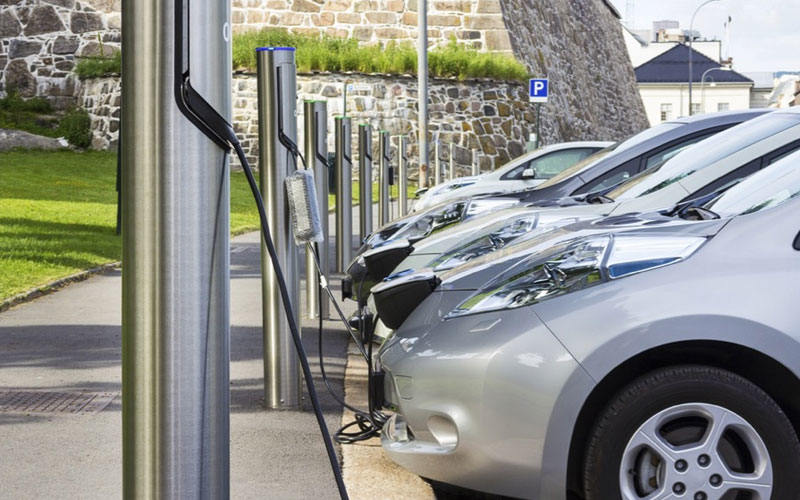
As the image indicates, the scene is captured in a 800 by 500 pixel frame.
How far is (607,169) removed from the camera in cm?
843

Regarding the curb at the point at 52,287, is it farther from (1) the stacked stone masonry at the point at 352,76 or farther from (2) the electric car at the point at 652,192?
(1) the stacked stone masonry at the point at 352,76

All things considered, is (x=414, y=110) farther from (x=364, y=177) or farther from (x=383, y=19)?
(x=364, y=177)

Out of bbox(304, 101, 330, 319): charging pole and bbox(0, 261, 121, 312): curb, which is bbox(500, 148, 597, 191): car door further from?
bbox(304, 101, 330, 319): charging pole

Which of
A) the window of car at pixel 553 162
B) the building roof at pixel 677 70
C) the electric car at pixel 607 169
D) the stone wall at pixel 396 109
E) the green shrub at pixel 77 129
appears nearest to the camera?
the electric car at pixel 607 169

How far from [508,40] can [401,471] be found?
1233 inches

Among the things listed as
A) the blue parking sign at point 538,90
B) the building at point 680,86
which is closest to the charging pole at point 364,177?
the blue parking sign at point 538,90

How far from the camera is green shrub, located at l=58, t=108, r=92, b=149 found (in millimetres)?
32562

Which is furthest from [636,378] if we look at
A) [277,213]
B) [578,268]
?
[277,213]

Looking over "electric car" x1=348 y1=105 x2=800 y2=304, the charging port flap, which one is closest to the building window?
"electric car" x1=348 y1=105 x2=800 y2=304

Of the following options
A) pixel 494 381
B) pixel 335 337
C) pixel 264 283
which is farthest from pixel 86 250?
pixel 494 381

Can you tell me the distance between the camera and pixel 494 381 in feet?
12.6

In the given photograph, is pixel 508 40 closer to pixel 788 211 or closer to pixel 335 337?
pixel 335 337

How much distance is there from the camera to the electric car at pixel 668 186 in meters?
5.85

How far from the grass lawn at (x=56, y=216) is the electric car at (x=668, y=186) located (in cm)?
447
